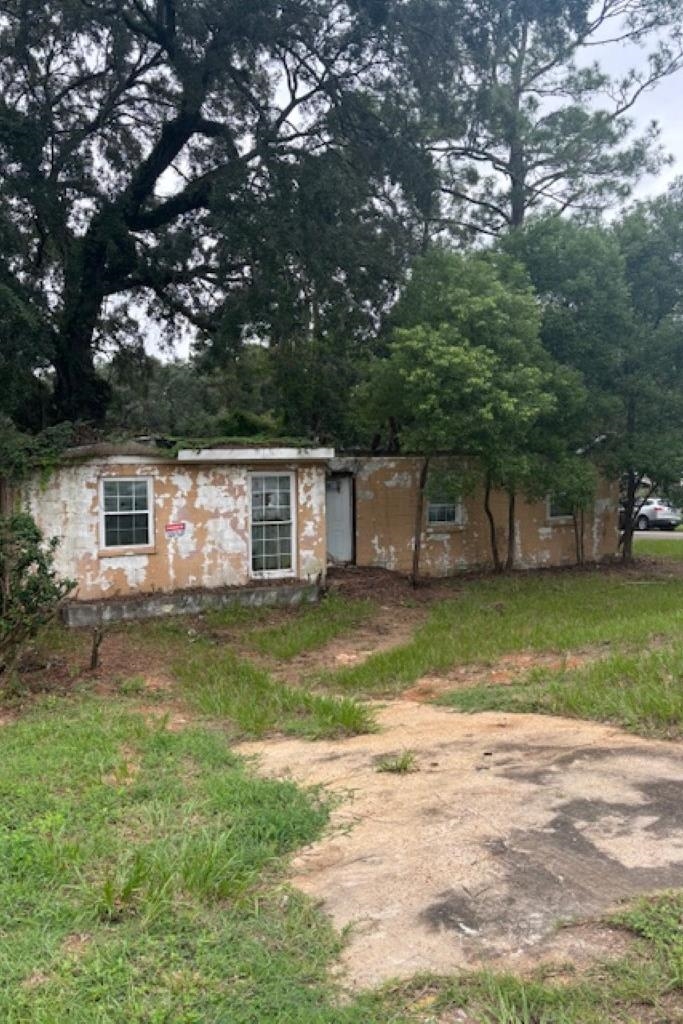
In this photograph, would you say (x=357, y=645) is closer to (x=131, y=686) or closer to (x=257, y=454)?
(x=131, y=686)

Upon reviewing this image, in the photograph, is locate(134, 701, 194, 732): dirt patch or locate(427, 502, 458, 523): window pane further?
locate(427, 502, 458, 523): window pane

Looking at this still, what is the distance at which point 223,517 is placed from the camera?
13.2m

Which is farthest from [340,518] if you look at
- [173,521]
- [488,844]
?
[488,844]

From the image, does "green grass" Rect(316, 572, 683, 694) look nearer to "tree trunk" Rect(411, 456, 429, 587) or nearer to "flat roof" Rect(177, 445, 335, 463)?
"tree trunk" Rect(411, 456, 429, 587)

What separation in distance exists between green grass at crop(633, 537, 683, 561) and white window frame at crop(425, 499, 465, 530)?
6.71 meters

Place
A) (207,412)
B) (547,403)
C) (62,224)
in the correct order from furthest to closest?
(207,412), (62,224), (547,403)

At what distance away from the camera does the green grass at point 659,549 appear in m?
20.9

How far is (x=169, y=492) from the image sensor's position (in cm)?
1277

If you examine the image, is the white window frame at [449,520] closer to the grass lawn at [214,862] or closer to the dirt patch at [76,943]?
the grass lawn at [214,862]

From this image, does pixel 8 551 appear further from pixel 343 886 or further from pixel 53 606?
pixel 343 886

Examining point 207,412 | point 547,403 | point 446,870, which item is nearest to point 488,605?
point 547,403

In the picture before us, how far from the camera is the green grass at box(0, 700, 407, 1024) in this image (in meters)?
2.66

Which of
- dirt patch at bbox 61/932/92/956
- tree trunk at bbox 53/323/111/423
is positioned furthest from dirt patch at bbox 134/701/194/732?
tree trunk at bbox 53/323/111/423

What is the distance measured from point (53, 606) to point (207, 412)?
2301cm
